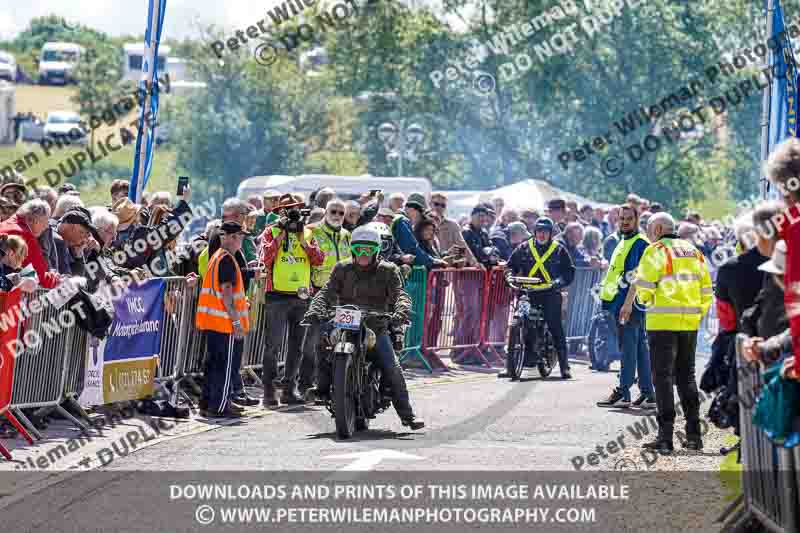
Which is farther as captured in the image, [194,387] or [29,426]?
[194,387]

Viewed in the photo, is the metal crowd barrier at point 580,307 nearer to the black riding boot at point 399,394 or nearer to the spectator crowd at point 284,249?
the spectator crowd at point 284,249

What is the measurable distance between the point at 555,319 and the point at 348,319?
23.3 ft

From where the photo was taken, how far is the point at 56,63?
318 feet

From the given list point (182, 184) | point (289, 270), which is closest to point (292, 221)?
point (289, 270)

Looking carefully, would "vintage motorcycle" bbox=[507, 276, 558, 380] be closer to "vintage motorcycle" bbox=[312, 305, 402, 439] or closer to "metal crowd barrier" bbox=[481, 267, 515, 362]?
"metal crowd barrier" bbox=[481, 267, 515, 362]

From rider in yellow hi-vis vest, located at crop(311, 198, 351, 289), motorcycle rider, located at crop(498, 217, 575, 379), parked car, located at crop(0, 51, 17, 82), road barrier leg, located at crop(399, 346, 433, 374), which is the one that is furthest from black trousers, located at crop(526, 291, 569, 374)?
parked car, located at crop(0, 51, 17, 82)

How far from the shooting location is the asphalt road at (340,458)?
8.98 metres

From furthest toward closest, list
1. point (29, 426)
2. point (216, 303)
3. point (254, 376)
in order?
point (254, 376) → point (216, 303) → point (29, 426)

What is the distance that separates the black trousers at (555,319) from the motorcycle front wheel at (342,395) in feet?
22.9

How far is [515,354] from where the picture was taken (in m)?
18.6

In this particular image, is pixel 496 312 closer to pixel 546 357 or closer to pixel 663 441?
pixel 546 357

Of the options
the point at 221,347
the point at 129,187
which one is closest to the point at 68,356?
the point at 221,347

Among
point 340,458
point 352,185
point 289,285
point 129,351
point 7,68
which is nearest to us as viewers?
point 340,458

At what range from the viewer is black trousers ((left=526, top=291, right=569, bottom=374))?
18.9m
